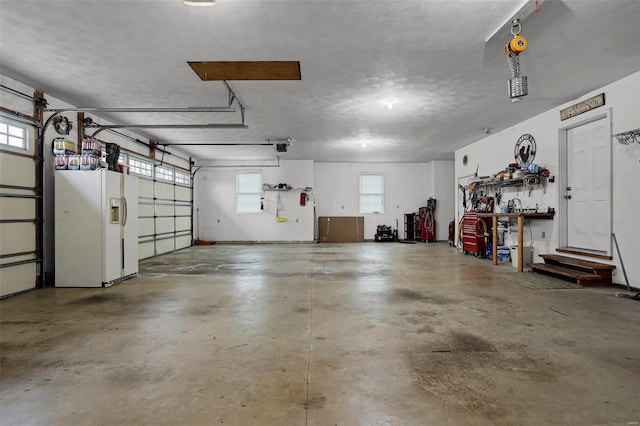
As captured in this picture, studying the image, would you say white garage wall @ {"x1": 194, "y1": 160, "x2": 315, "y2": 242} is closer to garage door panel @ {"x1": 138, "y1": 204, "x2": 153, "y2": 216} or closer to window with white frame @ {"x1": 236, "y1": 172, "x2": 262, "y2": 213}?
window with white frame @ {"x1": 236, "y1": 172, "x2": 262, "y2": 213}

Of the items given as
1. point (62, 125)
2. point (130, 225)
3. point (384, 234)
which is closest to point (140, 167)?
point (62, 125)

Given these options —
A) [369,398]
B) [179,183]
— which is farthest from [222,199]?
[369,398]

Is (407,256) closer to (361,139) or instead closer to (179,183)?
(361,139)

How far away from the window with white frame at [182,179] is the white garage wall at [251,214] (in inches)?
32.5

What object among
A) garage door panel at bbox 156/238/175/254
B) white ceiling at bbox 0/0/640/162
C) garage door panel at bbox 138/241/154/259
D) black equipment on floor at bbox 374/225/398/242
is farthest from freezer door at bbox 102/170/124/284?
black equipment on floor at bbox 374/225/398/242

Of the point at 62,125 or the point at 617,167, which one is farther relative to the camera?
the point at 62,125

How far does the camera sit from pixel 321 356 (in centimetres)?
251

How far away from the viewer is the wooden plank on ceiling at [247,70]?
4219mm

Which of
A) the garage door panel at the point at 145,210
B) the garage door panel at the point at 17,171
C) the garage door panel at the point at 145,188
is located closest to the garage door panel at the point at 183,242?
the garage door panel at the point at 145,210

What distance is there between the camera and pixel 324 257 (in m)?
8.23

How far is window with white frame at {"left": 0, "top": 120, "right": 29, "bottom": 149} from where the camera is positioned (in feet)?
14.9

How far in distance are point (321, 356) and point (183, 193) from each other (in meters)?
9.77

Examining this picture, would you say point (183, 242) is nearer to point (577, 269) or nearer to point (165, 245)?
point (165, 245)

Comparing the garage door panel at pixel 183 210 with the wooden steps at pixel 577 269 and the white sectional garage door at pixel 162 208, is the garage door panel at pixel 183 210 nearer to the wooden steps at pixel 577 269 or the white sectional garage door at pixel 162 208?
the white sectional garage door at pixel 162 208
